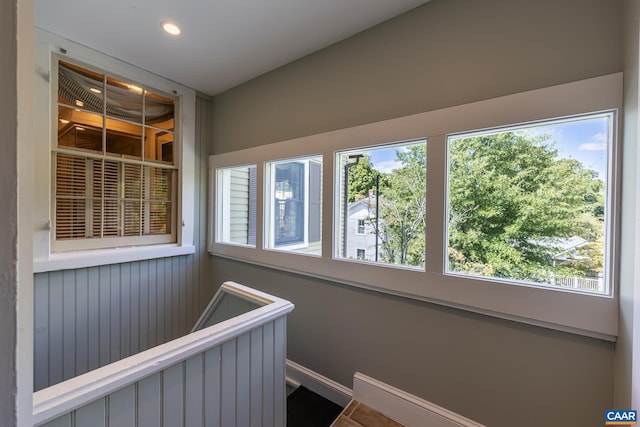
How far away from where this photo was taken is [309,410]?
1.87 m

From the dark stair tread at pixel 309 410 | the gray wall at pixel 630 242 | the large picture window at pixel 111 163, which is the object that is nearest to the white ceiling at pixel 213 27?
the large picture window at pixel 111 163

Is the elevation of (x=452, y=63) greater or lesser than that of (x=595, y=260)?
greater

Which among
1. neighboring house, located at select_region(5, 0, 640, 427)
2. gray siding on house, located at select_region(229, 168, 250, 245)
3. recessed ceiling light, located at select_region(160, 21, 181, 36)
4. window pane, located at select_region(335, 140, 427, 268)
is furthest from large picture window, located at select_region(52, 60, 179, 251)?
window pane, located at select_region(335, 140, 427, 268)

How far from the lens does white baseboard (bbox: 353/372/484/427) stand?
1.50 metres

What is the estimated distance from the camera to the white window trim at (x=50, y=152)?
190 centimetres

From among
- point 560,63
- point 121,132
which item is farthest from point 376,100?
point 121,132

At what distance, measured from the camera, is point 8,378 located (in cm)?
37

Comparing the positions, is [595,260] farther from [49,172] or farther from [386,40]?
[49,172]

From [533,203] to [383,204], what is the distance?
2.69 feet

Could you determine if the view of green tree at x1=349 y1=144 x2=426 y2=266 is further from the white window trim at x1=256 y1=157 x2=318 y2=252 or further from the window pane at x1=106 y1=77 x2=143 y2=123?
the window pane at x1=106 y1=77 x2=143 y2=123

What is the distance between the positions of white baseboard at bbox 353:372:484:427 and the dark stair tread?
223mm

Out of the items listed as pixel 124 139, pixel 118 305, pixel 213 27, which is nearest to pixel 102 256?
pixel 118 305

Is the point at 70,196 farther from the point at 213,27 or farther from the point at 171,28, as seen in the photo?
the point at 213,27

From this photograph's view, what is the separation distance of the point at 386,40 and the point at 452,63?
482mm
